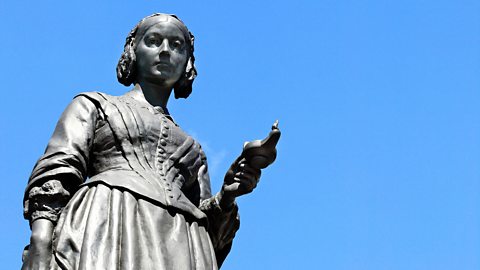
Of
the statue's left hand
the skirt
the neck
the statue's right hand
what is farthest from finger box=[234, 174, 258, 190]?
the statue's right hand

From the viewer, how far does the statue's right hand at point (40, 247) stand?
941 centimetres

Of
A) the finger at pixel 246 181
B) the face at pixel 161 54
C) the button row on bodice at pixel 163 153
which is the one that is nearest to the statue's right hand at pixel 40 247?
the button row on bodice at pixel 163 153

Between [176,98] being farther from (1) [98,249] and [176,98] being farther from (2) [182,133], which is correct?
(1) [98,249]

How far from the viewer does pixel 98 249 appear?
31.0 feet

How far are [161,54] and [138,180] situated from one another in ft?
5.35

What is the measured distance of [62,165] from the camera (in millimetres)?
9969

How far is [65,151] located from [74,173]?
235 millimetres

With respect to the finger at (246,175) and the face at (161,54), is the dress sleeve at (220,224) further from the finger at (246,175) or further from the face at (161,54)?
the face at (161,54)

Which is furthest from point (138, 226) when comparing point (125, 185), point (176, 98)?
point (176, 98)

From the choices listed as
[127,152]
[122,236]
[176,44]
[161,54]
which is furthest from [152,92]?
[122,236]

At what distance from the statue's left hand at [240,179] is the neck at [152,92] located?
1190 millimetres

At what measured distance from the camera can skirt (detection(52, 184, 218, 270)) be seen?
31.0 feet

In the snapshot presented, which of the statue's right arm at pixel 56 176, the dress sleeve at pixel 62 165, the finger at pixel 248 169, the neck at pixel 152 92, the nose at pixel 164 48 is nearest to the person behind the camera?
the statue's right arm at pixel 56 176

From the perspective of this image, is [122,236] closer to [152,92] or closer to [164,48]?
[152,92]
